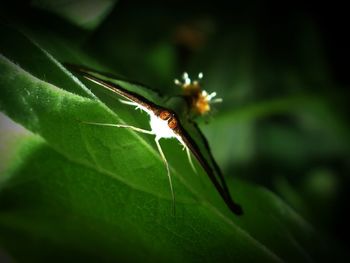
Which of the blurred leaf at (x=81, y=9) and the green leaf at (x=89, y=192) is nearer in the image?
the green leaf at (x=89, y=192)

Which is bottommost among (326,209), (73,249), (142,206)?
(73,249)

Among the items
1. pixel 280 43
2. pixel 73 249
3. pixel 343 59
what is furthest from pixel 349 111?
pixel 73 249

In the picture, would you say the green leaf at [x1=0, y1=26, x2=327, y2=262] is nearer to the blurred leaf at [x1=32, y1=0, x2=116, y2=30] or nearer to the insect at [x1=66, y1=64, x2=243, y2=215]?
the insect at [x1=66, y1=64, x2=243, y2=215]

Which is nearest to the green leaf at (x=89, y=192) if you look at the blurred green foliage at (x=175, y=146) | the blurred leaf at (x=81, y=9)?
the blurred green foliage at (x=175, y=146)

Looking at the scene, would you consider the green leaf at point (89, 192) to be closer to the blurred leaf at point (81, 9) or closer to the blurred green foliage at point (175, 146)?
the blurred green foliage at point (175, 146)

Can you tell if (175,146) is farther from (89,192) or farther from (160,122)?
(89,192)

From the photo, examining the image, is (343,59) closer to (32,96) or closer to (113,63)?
(113,63)

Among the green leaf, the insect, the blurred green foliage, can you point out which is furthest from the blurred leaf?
the green leaf

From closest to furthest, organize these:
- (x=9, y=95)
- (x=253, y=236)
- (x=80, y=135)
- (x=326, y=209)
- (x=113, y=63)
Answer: (x=9, y=95) → (x=80, y=135) → (x=253, y=236) → (x=113, y=63) → (x=326, y=209)

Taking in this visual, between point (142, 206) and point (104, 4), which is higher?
point (104, 4)
